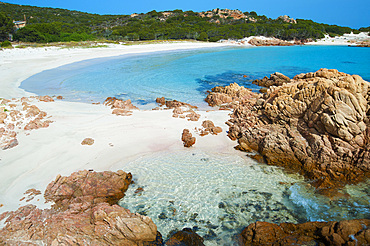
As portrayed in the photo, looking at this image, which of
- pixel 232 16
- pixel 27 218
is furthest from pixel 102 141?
pixel 232 16

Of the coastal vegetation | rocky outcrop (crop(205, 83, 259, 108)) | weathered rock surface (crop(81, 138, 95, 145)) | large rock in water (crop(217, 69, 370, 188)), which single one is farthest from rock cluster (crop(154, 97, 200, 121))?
the coastal vegetation

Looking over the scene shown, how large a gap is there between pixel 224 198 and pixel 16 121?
9.21m

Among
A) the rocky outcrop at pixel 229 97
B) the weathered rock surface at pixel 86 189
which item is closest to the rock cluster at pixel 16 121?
the weathered rock surface at pixel 86 189

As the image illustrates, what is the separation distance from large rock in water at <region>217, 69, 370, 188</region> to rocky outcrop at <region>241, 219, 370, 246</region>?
2.30m

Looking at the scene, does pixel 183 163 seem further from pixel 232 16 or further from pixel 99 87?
pixel 232 16

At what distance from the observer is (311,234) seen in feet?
14.4

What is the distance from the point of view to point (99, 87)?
18266mm

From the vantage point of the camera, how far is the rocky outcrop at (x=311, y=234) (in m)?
3.84

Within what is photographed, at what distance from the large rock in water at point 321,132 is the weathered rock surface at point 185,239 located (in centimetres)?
394

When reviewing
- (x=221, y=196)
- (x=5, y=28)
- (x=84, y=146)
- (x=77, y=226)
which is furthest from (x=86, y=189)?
(x=5, y=28)

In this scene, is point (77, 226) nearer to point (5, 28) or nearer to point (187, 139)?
point (187, 139)

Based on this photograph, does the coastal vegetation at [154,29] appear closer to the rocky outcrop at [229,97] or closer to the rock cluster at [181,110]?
the rock cluster at [181,110]

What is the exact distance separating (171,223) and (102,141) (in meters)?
4.95

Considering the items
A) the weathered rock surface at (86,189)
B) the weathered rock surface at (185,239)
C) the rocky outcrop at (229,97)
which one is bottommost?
the weathered rock surface at (185,239)
